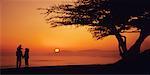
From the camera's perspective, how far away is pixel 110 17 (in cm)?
3247

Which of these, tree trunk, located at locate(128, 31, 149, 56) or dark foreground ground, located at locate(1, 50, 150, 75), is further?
tree trunk, located at locate(128, 31, 149, 56)

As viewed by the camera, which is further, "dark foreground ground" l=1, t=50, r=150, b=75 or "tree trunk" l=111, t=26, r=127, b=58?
"tree trunk" l=111, t=26, r=127, b=58

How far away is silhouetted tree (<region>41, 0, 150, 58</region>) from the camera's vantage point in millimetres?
31531

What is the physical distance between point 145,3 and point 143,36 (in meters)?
2.99

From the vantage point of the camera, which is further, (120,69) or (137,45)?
(137,45)

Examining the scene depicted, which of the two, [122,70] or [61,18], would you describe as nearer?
[122,70]

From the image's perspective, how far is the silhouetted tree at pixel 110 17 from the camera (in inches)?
1241

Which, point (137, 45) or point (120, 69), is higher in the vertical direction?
point (137, 45)

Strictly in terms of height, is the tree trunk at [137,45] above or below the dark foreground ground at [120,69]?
above

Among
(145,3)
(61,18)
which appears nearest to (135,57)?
(145,3)

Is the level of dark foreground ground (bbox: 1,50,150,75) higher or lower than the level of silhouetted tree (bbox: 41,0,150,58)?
lower

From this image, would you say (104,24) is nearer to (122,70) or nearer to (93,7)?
(93,7)

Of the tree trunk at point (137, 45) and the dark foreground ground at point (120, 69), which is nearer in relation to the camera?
the dark foreground ground at point (120, 69)

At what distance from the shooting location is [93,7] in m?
32.9
